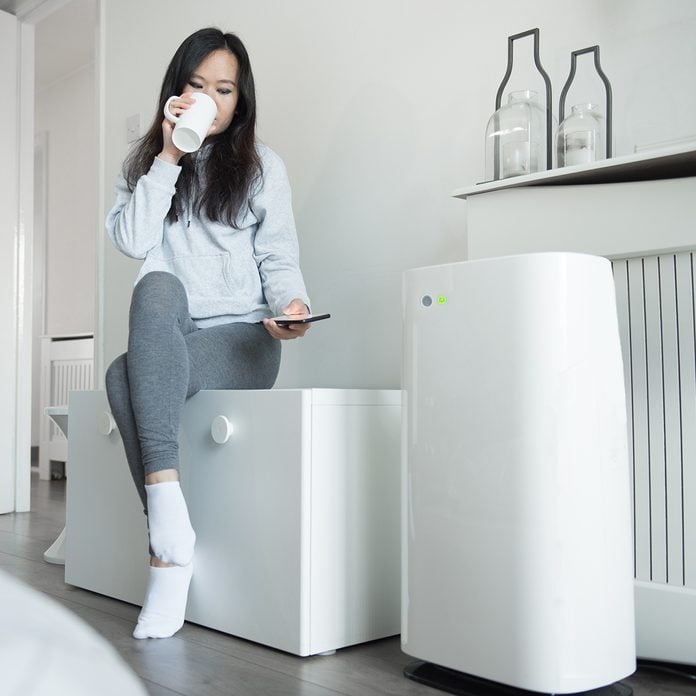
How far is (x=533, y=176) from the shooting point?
1210 millimetres

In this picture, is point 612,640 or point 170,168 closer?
point 612,640

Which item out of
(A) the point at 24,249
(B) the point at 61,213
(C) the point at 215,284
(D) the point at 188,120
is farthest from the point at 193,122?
(B) the point at 61,213

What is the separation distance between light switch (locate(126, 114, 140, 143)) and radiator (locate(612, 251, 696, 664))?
6.00 ft

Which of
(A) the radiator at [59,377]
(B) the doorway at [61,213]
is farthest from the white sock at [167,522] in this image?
(B) the doorway at [61,213]

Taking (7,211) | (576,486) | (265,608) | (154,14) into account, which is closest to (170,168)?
(265,608)

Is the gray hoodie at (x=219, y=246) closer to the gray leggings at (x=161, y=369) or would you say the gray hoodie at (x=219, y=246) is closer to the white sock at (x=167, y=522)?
the gray leggings at (x=161, y=369)

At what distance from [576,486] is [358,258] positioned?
1014mm

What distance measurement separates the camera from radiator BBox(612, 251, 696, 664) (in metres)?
1.15

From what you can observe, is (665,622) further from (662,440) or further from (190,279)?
(190,279)

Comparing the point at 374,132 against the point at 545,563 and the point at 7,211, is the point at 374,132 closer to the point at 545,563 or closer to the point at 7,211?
the point at 545,563

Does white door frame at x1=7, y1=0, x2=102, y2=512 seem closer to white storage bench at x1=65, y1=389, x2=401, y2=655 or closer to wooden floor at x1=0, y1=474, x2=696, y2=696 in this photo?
wooden floor at x1=0, y1=474, x2=696, y2=696

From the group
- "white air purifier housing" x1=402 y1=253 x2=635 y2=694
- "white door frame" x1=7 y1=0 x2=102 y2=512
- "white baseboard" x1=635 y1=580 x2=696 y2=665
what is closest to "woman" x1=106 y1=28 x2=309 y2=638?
"white air purifier housing" x1=402 y1=253 x2=635 y2=694

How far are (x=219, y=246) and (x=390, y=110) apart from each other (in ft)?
1.76

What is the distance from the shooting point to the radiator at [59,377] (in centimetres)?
378
